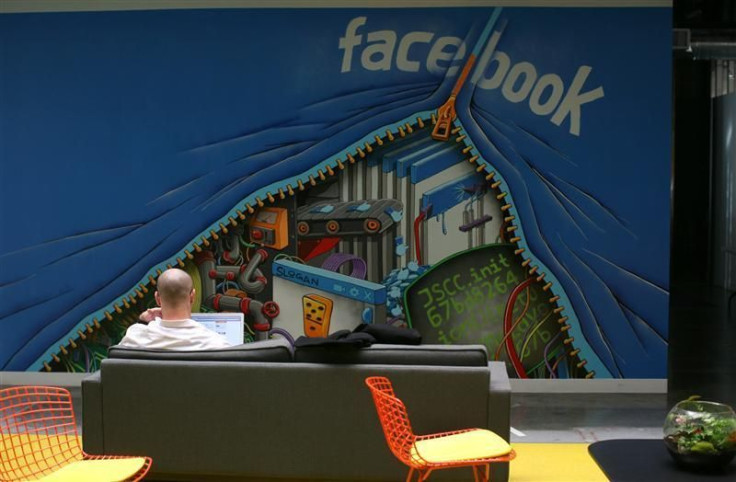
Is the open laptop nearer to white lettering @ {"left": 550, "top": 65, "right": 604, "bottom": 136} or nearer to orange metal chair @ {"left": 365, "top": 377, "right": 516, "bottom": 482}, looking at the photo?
orange metal chair @ {"left": 365, "top": 377, "right": 516, "bottom": 482}

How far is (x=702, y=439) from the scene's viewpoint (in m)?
3.69

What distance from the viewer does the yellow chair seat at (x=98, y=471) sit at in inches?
139

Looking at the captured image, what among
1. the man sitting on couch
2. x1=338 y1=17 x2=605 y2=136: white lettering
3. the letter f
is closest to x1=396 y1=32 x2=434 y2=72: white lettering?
x1=338 y1=17 x2=605 y2=136: white lettering

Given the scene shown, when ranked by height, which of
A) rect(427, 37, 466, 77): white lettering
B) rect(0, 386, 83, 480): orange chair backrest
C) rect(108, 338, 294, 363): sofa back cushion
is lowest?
rect(0, 386, 83, 480): orange chair backrest

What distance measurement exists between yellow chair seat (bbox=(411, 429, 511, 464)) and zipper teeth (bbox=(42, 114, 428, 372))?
3331mm

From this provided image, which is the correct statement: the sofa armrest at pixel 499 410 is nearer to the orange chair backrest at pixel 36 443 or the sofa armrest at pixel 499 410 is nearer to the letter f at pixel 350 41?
the orange chair backrest at pixel 36 443

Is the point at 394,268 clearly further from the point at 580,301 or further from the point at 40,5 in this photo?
the point at 40,5

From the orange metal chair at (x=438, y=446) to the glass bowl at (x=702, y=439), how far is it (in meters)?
0.64

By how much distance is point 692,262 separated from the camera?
51.6 ft

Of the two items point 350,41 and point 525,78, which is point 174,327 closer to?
Result: point 350,41

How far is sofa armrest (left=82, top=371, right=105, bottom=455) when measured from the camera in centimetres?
464

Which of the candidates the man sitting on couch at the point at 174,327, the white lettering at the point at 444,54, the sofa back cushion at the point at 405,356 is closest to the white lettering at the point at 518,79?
the white lettering at the point at 444,54

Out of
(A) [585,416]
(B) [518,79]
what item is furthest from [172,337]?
(B) [518,79]

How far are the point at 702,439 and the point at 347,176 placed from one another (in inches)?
157
